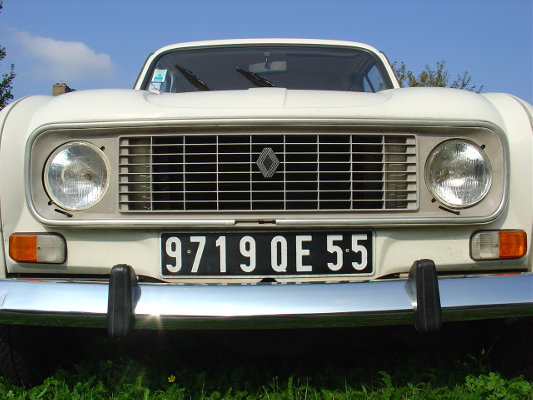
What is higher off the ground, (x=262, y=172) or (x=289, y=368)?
(x=262, y=172)

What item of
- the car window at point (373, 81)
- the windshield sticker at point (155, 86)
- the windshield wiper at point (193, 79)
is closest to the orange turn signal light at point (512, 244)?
the car window at point (373, 81)

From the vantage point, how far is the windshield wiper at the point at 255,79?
2.86m

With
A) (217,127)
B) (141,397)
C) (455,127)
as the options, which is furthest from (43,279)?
(455,127)

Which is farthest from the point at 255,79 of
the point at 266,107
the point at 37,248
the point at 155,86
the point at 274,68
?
the point at 37,248

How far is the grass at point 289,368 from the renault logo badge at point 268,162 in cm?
69

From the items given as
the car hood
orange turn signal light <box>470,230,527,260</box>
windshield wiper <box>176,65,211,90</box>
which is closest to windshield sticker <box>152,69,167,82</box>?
windshield wiper <box>176,65,211,90</box>

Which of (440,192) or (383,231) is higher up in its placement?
(440,192)

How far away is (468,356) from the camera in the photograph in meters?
2.31

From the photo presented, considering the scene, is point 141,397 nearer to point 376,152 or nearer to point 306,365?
point 306,365

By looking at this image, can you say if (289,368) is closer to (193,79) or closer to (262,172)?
(262,172)

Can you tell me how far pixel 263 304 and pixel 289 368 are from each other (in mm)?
790

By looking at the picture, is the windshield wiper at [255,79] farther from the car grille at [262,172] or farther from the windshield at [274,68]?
the car grille at [262,172]

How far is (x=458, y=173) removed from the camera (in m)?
1.86

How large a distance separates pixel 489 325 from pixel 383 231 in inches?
27.2
